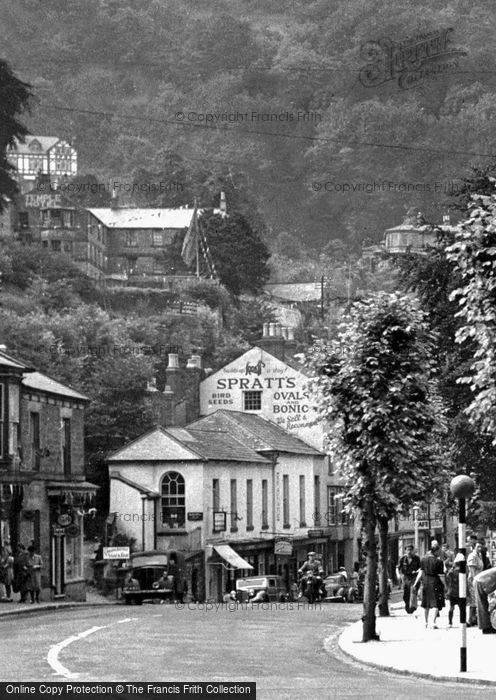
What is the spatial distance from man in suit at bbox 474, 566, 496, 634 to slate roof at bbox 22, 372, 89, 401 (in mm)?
29541

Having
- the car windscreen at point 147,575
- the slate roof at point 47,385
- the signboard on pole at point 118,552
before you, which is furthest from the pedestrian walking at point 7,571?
the car windscreen at point 147,575

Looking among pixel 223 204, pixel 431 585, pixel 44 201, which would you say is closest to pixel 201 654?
pixel 431 585

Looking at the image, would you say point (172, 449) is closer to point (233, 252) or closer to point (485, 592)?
point (485, 592)

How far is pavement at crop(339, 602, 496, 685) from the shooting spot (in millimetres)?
24125

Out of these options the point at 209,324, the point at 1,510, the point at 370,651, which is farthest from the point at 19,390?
the point at 209,324

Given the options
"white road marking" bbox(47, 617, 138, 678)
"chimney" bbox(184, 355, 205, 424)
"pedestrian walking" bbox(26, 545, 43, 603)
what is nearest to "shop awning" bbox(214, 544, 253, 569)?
"chimney" bbox(184, 355, 205, 424)

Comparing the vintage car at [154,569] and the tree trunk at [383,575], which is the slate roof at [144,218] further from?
the tree trunk at [383,575]

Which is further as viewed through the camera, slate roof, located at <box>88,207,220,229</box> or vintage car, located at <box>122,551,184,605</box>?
slate roof, located at <box>88,207,220,229</box>

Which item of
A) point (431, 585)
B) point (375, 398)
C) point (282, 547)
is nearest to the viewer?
point (375, 398)

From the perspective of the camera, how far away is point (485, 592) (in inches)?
1195

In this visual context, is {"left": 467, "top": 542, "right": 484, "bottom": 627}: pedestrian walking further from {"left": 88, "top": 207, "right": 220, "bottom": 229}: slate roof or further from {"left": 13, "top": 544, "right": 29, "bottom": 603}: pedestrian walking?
{"left": 88, "top": 207, "right": 220, "bottom": 229}: slate roof

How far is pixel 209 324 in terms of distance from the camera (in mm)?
151250

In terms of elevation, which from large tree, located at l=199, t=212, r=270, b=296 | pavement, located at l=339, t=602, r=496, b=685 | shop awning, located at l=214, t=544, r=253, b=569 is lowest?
pavement, located at l=339, t=602, r=496, b=685

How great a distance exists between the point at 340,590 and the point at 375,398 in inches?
1080
